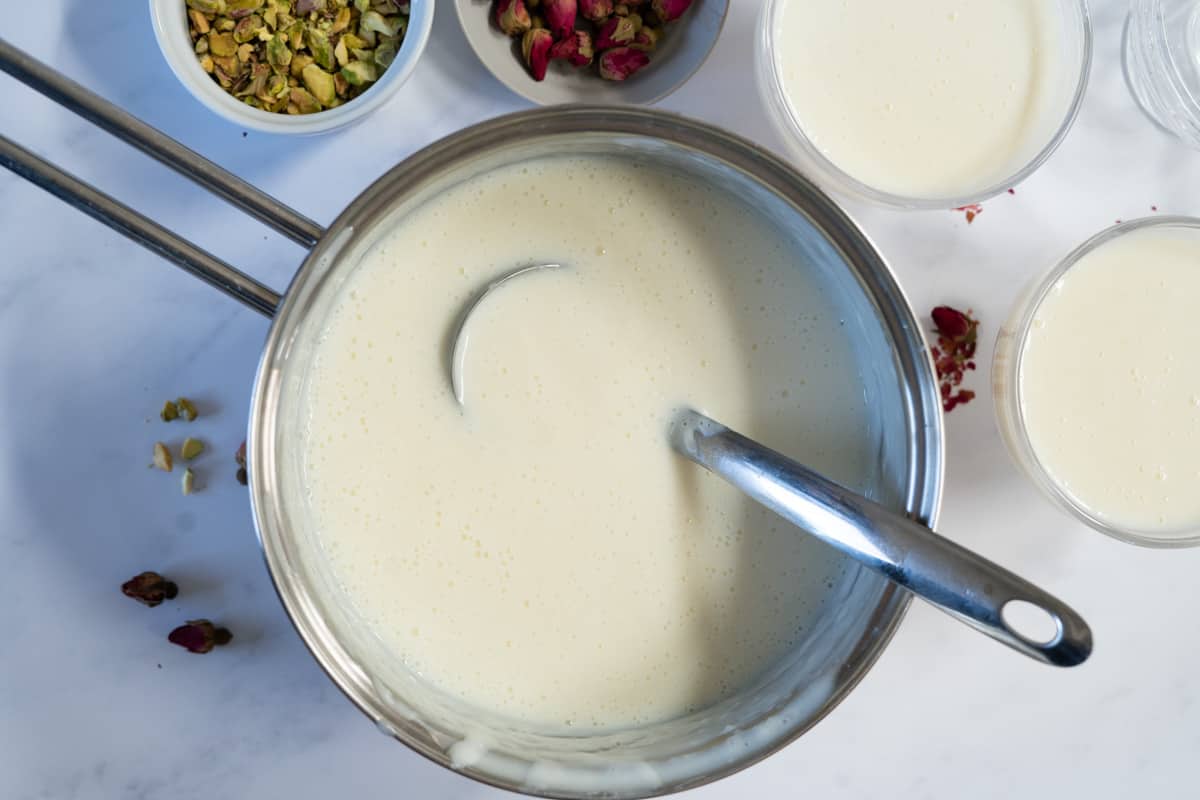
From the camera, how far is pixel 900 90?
862mm

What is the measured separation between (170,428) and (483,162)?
379 millimetres

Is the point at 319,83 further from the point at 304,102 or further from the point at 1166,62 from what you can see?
the point at 1166,62

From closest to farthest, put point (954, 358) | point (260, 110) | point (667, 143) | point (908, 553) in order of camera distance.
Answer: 1. point (908, 553)
2. point (667, 143)
3. point (260, 110)
4. point (954, 358)

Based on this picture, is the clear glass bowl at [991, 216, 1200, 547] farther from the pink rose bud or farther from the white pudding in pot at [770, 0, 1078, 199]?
the pink rose bud

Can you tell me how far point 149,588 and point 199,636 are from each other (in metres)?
0.06

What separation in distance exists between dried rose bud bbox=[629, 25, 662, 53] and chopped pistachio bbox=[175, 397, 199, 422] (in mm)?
487

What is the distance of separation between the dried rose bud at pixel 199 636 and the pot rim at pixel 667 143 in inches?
8.1

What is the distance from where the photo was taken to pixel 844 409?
78 cm

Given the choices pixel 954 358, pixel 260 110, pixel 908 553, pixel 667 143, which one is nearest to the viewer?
pixel 908 553

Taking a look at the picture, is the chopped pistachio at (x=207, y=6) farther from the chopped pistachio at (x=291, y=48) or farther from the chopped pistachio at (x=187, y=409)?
the chopped pistachio at (x=187, y=409)

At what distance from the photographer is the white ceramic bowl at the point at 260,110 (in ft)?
2.60

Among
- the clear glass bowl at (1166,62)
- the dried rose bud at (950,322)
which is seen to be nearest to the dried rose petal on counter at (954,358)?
the dried rose bud at (950,322)

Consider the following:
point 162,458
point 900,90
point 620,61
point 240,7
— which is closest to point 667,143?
point 620,61

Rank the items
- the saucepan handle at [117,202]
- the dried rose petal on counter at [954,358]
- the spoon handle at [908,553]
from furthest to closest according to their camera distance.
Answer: the dried rose petal on counter at [954,358] < the saucepan handle at [117,202] < the spoon handle at [908,553]
